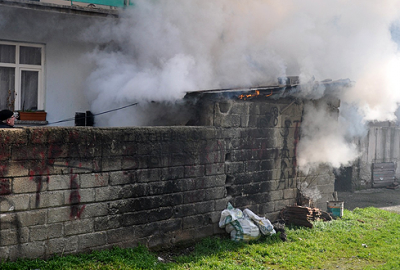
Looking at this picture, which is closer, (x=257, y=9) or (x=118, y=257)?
(x=118, y=257)

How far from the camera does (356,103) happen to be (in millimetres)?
11203

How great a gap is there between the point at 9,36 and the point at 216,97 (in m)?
4.83

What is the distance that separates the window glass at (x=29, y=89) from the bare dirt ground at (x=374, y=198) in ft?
29.4

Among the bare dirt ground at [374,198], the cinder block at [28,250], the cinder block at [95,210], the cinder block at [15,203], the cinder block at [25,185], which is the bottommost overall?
the bare dirt ground at [374,198]

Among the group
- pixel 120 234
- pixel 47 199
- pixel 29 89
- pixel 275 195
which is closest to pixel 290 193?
pixel 275 195

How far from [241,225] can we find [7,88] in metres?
5.99

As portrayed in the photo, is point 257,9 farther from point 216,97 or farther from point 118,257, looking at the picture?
point 118,257

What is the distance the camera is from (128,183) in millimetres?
Result: 6152

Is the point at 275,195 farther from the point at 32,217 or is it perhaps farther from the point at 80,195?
the point at 32,217

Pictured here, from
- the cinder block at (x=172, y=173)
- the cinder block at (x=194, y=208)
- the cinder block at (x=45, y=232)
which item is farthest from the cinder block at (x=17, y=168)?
the cinder block at (x=194, y=208)

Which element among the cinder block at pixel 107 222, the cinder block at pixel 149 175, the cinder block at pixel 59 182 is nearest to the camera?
the cinder block at pixel 59 182

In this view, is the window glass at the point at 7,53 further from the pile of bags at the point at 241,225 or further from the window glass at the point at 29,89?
the pile of bags at the point at 241,225

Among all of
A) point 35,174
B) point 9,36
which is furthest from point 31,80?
point 35,174

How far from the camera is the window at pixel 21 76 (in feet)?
28.7
